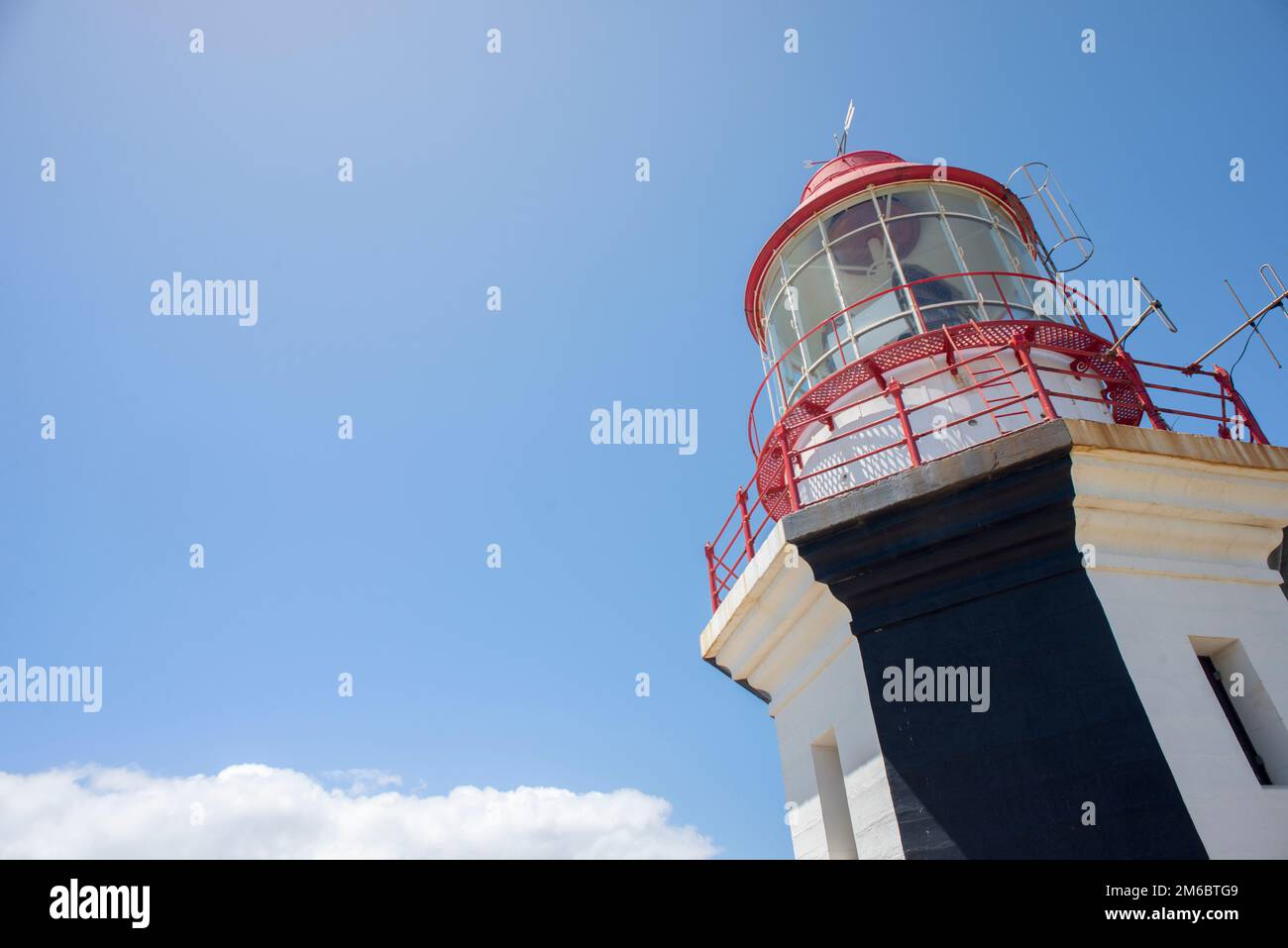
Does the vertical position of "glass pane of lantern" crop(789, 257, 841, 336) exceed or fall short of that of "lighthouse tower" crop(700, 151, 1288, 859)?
it exceeds it

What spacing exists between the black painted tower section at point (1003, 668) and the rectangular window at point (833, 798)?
3.38ft

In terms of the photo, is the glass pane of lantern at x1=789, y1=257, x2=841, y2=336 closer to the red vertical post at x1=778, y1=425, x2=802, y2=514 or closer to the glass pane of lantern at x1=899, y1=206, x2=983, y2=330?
the glass pane of lantern at x1=899, y1=206, x2=983, y2=330

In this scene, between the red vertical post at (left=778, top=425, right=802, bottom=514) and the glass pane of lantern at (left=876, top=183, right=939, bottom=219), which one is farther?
the glass pane of lantern at (left=876, top=183, right=939, bottom=219)

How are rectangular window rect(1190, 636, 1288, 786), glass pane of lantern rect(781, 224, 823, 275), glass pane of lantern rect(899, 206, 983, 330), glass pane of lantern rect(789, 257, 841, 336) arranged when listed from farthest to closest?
glass pane of lantern rect(781, 224, 823, 275) < glass pane of lantern rect(789, 257, 841, 336) < glass pane of lantern rect(899, 206, 983, 330) < rectangular window rect(1190, 636, 1288, 786)

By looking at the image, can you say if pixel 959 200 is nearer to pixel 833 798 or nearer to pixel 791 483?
pixel 791 483

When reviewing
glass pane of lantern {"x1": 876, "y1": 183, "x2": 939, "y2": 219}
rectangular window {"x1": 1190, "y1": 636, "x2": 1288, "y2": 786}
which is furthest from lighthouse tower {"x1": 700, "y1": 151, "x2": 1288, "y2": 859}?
glass pane of lantern {"x1": 876, "y1": 183, "x2": 939, "y2": 219}

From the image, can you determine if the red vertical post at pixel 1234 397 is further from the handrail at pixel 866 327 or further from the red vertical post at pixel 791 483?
the red vertical post at pixel 791 483

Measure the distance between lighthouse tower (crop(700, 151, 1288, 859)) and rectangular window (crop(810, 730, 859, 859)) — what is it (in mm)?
27

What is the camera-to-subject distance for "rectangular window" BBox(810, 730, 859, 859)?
23.9ft

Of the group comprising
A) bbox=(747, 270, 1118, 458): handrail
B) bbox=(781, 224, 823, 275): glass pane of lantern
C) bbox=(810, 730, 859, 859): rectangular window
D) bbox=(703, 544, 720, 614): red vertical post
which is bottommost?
bbox=(810, 730, 859, 859): rectangular window

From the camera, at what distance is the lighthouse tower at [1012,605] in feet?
19.6

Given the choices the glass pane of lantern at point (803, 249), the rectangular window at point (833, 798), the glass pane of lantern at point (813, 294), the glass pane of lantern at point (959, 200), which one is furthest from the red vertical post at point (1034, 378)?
the rectangular window at point (833, 798)

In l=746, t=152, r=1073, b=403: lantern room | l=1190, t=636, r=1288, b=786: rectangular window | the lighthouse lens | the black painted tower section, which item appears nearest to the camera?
the black painted tower section
